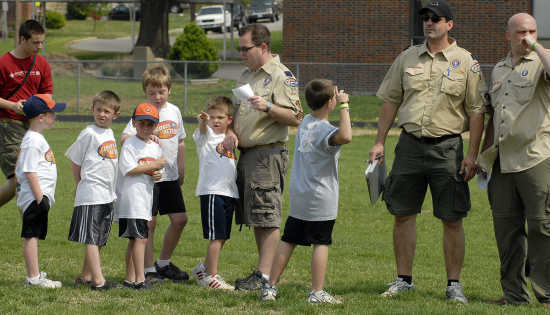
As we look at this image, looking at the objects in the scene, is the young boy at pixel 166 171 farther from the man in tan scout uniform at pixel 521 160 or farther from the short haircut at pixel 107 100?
the man in tan scout uniform at pixel 521 160

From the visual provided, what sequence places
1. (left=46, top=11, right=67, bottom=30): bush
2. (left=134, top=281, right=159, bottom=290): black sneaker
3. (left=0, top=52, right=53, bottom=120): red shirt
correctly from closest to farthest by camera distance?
(left=134, top=281, right=159, bottom=290): black sneaker < (left=0, top=52, right=53, bottom=120): red shirt < (left=46, top=11, right=67, bottom=30): bush

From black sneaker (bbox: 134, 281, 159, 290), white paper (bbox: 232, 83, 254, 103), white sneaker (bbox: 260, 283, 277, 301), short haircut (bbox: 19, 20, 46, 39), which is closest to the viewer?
white sneaker (bbox: 260, 283, 277, 301)

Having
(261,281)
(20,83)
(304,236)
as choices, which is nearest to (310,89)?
(304,236)

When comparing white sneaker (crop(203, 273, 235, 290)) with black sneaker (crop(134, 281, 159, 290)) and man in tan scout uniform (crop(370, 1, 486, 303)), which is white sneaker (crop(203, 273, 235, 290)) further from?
man in tan scout uniform (crop(370, 1, 486, 303))

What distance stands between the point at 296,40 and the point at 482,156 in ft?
82.8

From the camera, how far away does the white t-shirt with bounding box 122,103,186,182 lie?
7.09 m

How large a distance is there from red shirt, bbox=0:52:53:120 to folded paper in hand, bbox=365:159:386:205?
368cm

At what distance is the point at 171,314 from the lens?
19.2 ft

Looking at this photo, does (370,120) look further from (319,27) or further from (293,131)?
(319,27)

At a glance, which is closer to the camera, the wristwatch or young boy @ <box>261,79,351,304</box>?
young boy @ <box>261,79,351,304</box>

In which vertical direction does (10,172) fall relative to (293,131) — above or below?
above

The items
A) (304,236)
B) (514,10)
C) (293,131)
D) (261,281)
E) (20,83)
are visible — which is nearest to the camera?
(304,236)

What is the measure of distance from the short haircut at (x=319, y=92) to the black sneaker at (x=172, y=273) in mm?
2180

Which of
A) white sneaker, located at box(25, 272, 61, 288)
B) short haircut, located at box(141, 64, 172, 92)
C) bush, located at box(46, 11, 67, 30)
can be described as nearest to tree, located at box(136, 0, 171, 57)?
bush, located at box(46, 11, 67, 30)
